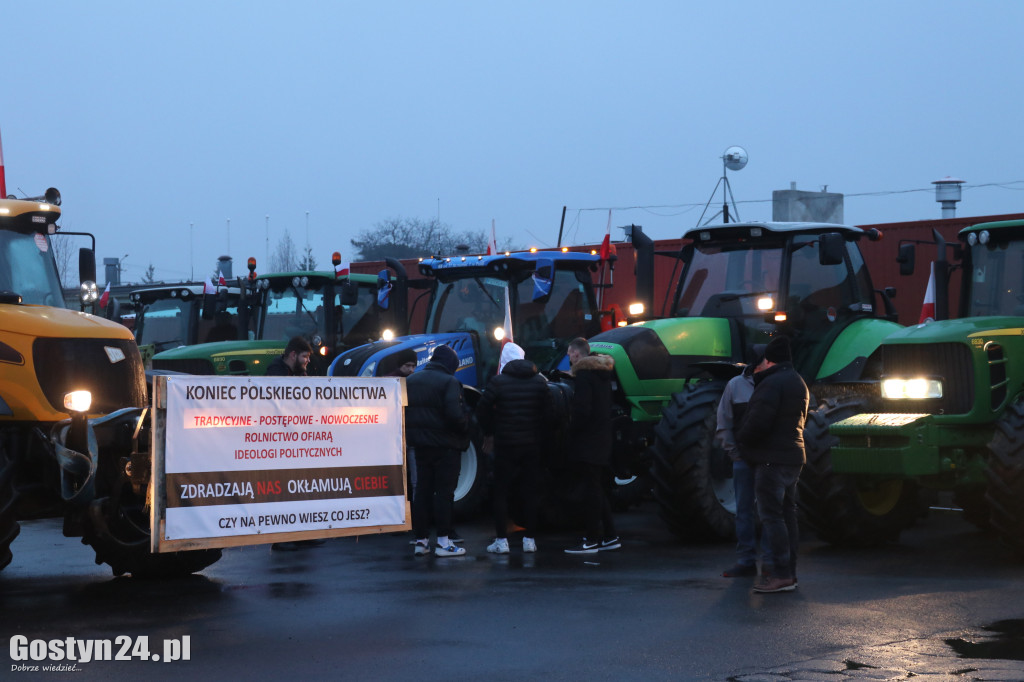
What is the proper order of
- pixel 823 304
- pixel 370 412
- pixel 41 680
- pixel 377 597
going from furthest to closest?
pixel 823 304 → pixel 370 412 → pixel 377 597 → pixel 41 680

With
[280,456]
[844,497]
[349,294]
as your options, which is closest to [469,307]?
[349,294]

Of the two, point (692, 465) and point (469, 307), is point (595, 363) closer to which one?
point (692, 465)

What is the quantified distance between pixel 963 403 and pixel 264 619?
19.7ft

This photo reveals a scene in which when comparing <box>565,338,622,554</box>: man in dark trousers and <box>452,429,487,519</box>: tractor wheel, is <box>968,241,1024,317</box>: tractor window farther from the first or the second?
<box>452,429,487,519</box>: tractor wheel

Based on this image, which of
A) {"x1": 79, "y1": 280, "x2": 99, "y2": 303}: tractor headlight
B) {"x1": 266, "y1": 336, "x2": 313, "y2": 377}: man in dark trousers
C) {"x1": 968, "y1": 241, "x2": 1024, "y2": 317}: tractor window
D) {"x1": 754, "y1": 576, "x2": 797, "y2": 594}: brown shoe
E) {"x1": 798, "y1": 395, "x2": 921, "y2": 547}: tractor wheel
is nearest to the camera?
{"x1": 754, "y1": 576, "x2": 797, "y2": 594}: brown shoe

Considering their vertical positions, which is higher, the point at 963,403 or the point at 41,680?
the point at 963,403

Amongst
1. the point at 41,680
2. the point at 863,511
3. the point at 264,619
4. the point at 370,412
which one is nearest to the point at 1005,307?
the point at 863,511

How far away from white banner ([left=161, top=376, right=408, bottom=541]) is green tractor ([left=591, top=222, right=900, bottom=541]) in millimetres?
3044

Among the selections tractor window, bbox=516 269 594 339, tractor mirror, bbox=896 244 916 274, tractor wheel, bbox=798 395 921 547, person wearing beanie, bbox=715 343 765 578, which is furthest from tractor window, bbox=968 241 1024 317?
tractor window, bbox=516 269 594 339

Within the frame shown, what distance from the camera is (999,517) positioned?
1002cm

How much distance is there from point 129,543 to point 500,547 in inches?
127

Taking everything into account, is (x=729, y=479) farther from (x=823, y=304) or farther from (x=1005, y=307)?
(x=1005, y=307)

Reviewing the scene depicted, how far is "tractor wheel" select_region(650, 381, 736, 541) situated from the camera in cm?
1118

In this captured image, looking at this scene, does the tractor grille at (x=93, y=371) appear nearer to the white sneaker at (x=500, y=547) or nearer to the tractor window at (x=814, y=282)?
the white sneaker at (x=500, y=547)
